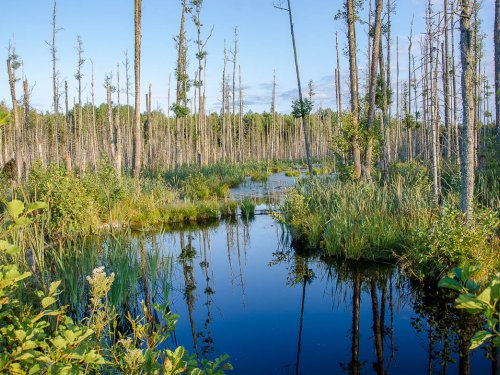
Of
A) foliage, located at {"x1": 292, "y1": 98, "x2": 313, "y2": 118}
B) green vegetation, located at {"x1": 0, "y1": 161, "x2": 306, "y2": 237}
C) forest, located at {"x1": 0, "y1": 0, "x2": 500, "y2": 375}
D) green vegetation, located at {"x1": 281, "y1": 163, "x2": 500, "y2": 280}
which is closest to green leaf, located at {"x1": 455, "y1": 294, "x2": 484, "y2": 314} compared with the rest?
forest, located at {"x1": 0, "y1": 0, "x2": 500, "y2": 375}

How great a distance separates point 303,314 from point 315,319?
0.75ft

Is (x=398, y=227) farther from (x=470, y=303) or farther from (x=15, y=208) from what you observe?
(x=15, y=208)

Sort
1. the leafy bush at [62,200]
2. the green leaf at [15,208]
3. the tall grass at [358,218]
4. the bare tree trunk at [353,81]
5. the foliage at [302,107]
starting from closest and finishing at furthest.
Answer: the green leaf at [15,208] → the tall grass at [358,218] → the leafy bush at [62,200] → the bare tree trunk at [353,81] → the foliage at [302,107]

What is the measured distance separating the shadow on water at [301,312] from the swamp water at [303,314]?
1cm

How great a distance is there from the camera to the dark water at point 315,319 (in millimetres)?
4207

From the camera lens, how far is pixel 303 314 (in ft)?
18.1

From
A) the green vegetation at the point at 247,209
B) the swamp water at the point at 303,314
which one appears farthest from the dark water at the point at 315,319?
the green vegetation at the point at 247,209

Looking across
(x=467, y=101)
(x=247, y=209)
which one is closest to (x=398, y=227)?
(x=467, y=101)

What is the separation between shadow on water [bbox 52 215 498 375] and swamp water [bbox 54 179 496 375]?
1cm

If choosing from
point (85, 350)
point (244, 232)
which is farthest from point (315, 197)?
point (85, 350)

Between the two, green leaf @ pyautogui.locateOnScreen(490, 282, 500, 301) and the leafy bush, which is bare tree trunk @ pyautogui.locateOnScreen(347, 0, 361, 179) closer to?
the leafy bush

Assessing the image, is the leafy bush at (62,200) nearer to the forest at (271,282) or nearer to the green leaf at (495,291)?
the forest at (271,282)

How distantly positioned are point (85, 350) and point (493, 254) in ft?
18.0

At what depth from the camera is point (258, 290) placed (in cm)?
652
